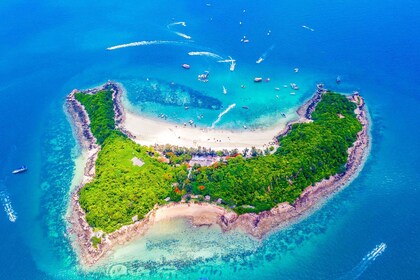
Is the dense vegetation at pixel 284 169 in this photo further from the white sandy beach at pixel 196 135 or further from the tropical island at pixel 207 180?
the white sandy beach at pixel 196 135

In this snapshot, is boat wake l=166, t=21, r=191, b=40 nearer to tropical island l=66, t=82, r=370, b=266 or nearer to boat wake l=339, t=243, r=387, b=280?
tropical island l=66, t=82, r=370, b=266

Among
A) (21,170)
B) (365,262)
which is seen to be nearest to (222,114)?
(365,262)

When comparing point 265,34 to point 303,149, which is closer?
point 303,149

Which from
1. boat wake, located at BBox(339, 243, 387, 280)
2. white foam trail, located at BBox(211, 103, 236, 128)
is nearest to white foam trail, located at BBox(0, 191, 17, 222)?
white foam trail, located at BBox(211, 103, 236, 128)

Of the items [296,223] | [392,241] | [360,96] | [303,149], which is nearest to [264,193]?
[296,223]

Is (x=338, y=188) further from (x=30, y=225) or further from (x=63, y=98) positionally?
(x=63, y=98)

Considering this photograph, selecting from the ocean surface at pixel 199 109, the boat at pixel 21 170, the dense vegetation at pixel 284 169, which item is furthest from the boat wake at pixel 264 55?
the boat at pixel 21 170
